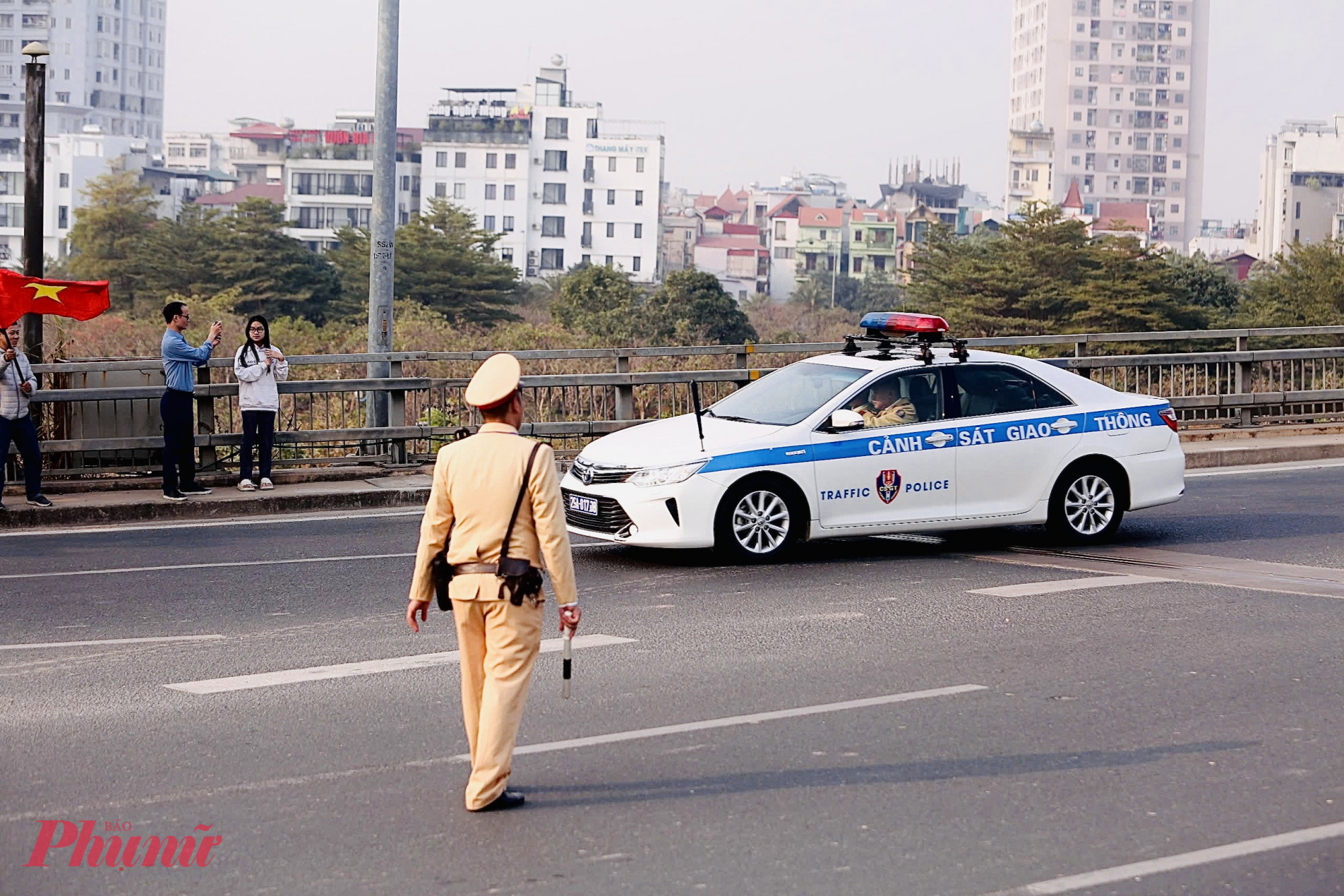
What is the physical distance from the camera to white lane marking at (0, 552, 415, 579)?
11.3 meters

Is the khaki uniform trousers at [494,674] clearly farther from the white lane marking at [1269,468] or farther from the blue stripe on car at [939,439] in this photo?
the white lane marking at [1269,468]

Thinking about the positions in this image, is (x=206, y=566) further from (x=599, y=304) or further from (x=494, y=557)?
(x=599, y=304)

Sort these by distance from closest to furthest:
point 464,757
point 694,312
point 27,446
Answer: point 464,757, point 27,446, point 694,312

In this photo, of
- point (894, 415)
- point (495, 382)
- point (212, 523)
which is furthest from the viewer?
point (212, 523)

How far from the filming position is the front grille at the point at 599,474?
11.3 meters

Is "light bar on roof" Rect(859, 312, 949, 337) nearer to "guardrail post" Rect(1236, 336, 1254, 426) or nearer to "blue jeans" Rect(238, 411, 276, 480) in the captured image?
"blue jeans" Rect(238, 411, 276, 480)

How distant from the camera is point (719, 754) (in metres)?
6.72

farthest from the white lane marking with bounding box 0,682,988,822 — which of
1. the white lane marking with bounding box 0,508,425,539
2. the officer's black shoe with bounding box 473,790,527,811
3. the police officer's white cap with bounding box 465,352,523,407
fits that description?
the white lane marking with bounding box 0,508,425,539

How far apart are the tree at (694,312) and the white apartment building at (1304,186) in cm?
11478

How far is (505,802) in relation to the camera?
594cm

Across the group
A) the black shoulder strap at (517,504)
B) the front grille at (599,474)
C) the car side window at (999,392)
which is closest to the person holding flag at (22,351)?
the front grille at (599,474)

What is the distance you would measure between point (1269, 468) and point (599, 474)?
379 inches

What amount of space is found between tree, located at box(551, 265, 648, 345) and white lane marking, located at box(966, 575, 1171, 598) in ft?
179

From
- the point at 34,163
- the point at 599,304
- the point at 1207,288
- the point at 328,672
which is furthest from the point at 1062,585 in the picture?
the point at 1207,288
